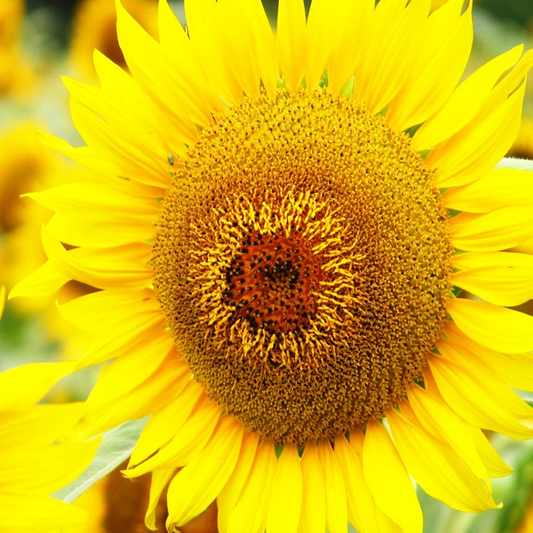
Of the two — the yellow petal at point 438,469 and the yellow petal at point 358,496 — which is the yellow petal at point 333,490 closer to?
the yellow petal at point 358,496

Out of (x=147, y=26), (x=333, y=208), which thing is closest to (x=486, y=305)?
(x=333, y=208)

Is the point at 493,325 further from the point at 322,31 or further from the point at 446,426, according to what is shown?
the point at 322,31

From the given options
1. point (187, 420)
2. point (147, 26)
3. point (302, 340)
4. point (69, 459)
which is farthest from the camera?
point (147, 26)

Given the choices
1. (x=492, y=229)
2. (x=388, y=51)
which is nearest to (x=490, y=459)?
(x=492, y=229)

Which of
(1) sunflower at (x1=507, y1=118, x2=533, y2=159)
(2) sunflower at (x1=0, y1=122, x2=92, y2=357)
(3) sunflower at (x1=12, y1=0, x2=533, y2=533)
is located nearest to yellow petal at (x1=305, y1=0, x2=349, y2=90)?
(3) sunflower at (x1=12, y1=0, x2=533, y2=533)

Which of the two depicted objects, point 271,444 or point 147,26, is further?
point 147,26

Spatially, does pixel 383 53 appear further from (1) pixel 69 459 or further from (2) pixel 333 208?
(1) pixel 69 459

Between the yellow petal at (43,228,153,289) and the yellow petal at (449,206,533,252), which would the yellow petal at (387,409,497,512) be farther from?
the yellow petal at (43,228,153,289)
